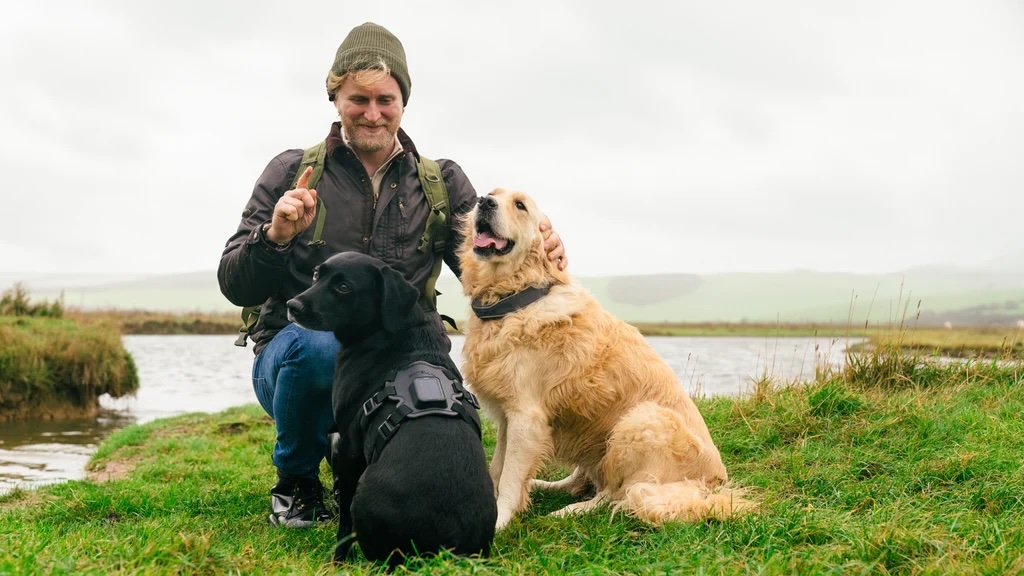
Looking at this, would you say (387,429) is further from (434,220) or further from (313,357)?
(434,220)

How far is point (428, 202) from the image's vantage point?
4609 mm

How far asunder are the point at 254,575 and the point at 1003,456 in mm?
4189

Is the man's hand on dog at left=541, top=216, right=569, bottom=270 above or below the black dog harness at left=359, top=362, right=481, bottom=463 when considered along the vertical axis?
above

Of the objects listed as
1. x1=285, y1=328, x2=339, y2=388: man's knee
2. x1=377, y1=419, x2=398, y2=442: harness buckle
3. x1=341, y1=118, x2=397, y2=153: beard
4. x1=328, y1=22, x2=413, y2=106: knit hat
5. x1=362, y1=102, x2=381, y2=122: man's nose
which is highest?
x1=328, y1=22, x2=413, y2=106: knit hat

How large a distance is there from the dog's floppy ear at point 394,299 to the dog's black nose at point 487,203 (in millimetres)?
819

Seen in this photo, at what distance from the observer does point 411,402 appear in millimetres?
3154

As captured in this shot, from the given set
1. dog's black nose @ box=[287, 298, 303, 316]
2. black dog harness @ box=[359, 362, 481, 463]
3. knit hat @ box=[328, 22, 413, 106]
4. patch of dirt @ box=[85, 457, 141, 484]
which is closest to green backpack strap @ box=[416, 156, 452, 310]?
knit hat @ box=[328, 22, 413, 106]

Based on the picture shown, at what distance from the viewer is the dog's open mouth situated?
13.9 feet

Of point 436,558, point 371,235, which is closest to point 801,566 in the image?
point 436,558

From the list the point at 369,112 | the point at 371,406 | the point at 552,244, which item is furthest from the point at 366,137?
the point at 371,406

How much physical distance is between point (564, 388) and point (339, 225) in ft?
5.24

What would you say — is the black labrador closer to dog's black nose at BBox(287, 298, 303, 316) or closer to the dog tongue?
dog's black nose at BBox(287, 298, 303, 316)

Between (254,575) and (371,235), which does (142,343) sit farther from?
(254,575)

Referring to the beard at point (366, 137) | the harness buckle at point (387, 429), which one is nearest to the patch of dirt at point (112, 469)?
the beard at point (366, 137)
